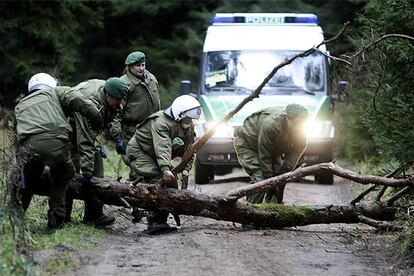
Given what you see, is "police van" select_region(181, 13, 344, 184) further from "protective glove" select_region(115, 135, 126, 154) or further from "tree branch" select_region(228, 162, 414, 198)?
"tree branch" select_region(228, 162, 414, 198)

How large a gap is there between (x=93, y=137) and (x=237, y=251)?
2161 millimetres

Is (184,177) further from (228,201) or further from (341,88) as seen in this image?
(341,88)

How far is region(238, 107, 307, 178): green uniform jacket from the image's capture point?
10.8 metres

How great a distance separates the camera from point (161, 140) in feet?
32.3

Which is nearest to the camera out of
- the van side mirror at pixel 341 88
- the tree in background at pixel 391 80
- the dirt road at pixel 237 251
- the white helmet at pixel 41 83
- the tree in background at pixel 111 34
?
the dirt road at pixel 237 251

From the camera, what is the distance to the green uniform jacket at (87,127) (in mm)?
9602

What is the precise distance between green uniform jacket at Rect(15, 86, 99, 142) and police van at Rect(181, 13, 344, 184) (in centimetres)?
549

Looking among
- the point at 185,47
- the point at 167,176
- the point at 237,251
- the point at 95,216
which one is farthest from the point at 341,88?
the point at 185,47

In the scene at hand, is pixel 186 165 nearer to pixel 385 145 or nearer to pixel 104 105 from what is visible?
pixel 104 105

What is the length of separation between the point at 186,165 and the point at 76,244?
6.24 feet

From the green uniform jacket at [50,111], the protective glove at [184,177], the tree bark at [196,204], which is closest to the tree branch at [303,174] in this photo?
the tree bark at [196,204]

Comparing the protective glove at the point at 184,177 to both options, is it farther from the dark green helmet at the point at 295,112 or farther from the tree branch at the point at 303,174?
the dark green helmet at the point at 295,112

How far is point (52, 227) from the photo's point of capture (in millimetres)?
9461

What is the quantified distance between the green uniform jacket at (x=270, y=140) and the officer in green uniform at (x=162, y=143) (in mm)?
1001
